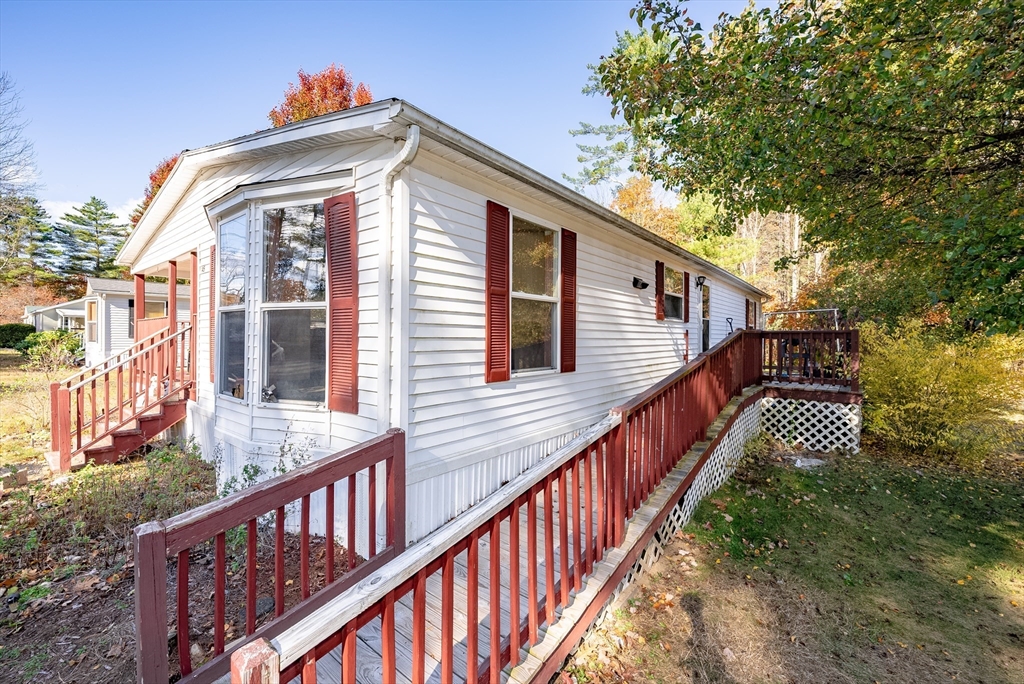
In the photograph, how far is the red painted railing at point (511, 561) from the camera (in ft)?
4.25

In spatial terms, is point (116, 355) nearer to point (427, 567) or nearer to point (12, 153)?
point (427, 567)

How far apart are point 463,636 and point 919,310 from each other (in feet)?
49.2

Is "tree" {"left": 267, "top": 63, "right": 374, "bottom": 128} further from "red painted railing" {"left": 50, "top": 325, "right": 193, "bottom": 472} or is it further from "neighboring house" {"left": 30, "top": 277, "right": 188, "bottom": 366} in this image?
"red painted railing" {"left": 50, "top": 325, "right": 193, "bottom": 472}

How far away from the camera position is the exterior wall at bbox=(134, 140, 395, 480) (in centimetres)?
361

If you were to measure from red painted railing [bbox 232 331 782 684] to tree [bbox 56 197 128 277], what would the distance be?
45.2 m

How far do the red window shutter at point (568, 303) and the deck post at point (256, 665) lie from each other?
170 inches

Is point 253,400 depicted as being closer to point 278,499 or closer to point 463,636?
point 278,499

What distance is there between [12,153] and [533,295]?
22.3 metres

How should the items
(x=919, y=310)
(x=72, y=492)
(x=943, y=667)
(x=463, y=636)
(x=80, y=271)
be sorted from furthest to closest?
(x=80, y=271)
(x=919, y=310)
(x=72, y=492)
(x=943, y=667)
(x=463, y=636)

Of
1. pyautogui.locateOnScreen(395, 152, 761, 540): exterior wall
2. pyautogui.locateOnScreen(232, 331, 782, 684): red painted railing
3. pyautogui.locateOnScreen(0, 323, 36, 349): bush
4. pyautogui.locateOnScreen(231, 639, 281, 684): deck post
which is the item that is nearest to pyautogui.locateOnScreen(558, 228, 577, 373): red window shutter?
pyautogui.locateOnScreen(395, 152, 761, 540): exterior wall

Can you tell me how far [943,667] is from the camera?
280cm

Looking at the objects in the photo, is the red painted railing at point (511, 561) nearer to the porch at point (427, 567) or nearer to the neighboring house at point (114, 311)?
the porch at point (427, 567)

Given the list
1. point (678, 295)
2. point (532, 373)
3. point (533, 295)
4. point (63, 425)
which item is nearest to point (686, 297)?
point (678, 295)

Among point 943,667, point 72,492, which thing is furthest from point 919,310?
point 72,492
